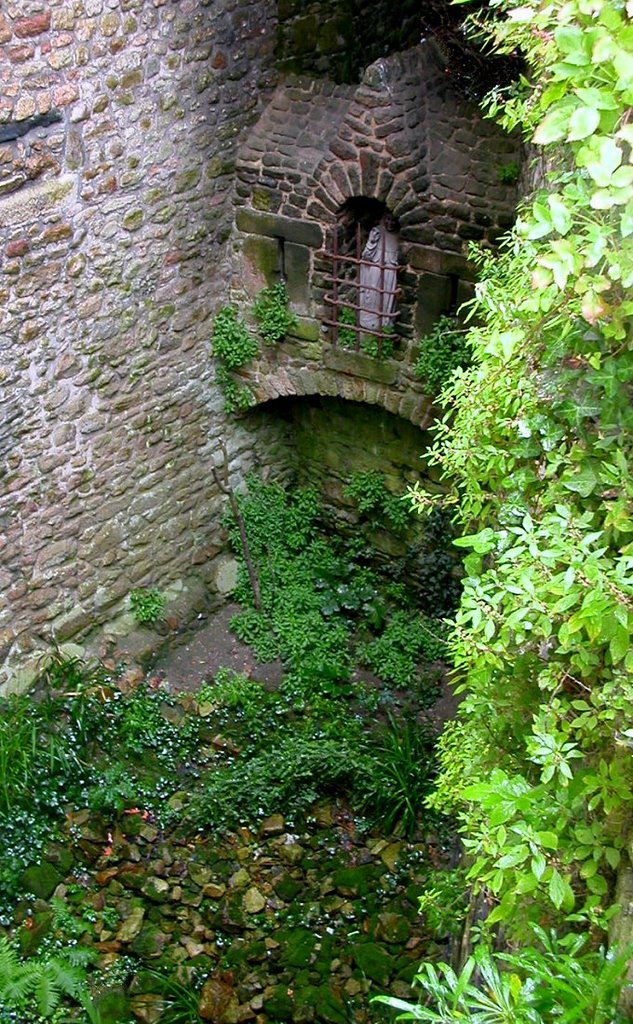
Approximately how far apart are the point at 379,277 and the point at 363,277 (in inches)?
5.7

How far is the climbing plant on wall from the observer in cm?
232

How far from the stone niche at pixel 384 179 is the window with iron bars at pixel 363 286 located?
0.22ft

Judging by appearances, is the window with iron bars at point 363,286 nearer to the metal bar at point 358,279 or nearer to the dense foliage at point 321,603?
the metal bar at point 358,279

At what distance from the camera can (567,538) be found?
8.66ft

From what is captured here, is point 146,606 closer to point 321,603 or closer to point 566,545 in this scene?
point 321,603

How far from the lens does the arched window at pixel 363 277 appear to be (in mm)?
6496

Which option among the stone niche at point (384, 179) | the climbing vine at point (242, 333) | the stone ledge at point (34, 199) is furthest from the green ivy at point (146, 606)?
the stone ledge at point (34, 199)

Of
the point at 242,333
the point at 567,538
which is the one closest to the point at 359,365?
the point at 242,333

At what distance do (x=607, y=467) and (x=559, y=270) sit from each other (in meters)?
0.49

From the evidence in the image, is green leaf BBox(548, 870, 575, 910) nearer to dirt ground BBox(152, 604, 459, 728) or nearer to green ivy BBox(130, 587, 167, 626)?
dirt ground BBox(152, 604, 459, 728)

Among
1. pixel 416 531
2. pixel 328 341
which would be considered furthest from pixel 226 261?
pixel 416 531

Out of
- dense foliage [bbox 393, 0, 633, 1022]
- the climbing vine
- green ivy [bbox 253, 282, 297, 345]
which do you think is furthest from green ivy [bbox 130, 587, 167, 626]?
dense foliage [bbox 393, 0, 633, 1022]

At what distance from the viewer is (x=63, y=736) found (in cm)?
602

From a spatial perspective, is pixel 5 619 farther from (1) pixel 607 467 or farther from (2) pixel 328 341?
(1) pixel 607 467
